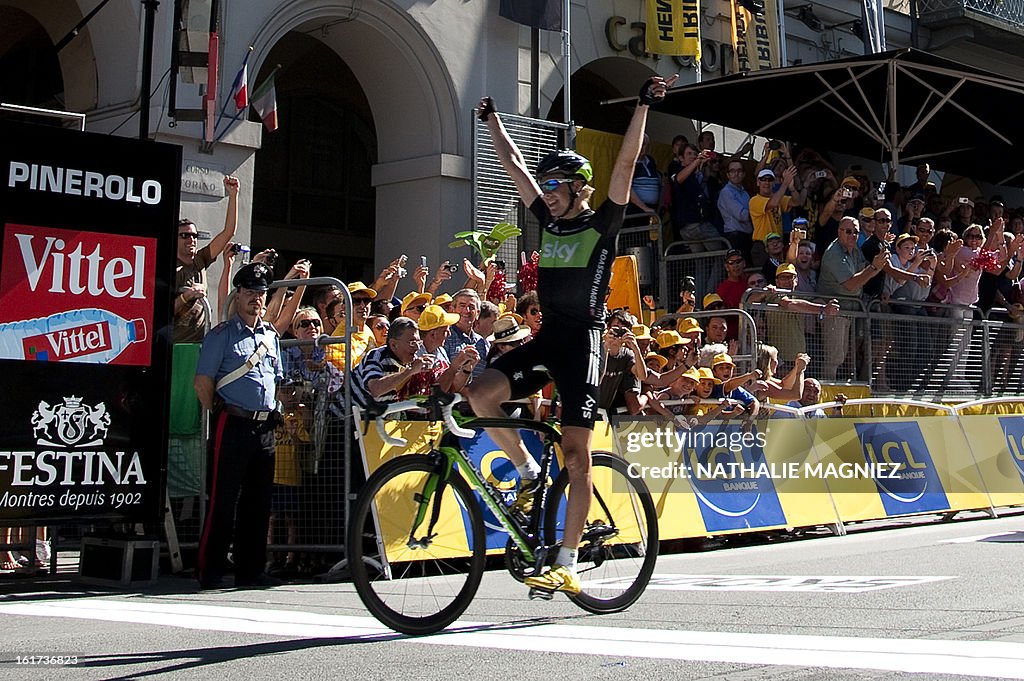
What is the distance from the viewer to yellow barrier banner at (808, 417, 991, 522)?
12602mm

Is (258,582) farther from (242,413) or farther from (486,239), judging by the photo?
(486,239)

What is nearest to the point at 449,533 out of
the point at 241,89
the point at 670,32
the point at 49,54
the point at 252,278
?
the point at 252,278

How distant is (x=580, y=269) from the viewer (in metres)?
6.50

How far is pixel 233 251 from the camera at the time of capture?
398 inches

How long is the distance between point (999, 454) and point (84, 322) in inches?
391

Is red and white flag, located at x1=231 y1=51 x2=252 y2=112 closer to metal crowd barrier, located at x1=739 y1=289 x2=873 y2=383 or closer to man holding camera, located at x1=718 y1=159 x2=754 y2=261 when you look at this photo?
metal crowd barrier, located at x1=739 y1=289 x2=873 y2=383

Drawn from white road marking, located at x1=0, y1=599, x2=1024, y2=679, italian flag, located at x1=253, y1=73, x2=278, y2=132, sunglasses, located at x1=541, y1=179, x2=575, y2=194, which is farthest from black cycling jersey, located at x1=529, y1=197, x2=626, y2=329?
italian flag, located at x1=253, y1=73, x2=278, y2=132

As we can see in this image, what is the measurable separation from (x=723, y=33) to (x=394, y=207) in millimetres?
6812

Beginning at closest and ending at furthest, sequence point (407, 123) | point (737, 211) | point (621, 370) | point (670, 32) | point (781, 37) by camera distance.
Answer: point (621, 370) → point (737, 211) → point (407, 123) → point (670, 32) → point (781, 37)

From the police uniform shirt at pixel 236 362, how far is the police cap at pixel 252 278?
0.22m

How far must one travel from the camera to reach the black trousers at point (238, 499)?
29.5 ft

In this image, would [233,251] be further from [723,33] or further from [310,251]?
[723,33]

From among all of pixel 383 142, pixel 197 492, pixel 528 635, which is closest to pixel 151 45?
pixel 383 142

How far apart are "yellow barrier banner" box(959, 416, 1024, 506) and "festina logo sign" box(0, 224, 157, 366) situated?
901cm
